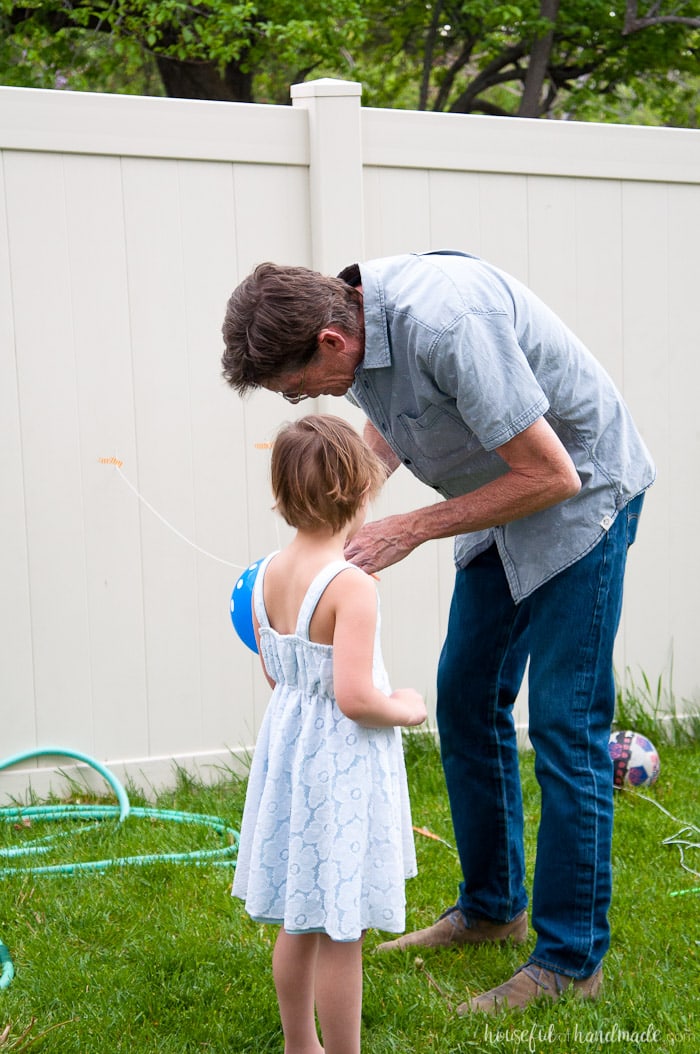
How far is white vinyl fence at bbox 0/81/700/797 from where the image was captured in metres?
3.43

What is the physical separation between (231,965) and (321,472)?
117 cm

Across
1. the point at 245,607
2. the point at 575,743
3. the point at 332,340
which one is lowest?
the point at 575,743

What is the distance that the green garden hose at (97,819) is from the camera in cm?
295

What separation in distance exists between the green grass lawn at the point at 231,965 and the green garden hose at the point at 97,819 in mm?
31

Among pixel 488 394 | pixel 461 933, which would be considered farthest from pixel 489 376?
pixel 461 933

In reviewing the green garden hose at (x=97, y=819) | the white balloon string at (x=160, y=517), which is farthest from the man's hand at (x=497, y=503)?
the white balloon string at (x=160, y=517)

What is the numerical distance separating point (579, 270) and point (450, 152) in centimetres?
63

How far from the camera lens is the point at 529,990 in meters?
2.24

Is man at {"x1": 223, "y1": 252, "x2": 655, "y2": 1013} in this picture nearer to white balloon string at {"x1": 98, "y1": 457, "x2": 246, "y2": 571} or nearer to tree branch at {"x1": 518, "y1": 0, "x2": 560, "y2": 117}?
white balloon string at {"x1": 98, "y1": 457, "x2": 246, "y2": 571}

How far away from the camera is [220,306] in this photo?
142 inches

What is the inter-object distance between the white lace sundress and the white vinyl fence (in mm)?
1672

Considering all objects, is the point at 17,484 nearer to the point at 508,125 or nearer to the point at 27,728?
the point at 27,728

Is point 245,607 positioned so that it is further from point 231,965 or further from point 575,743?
point 231,965

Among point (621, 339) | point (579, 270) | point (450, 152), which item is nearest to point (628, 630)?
point (621, 339)
